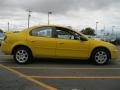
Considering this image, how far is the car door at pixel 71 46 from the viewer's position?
12820mm

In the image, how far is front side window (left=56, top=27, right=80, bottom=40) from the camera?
1293 centimetres

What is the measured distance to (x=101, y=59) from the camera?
1302cm

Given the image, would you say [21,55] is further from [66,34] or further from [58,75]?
[58,75]

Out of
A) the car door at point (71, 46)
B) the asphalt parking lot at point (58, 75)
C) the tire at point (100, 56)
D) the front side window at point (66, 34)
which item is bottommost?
the asphalt parking lot at point (58, 75)

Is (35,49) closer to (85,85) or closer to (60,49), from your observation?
(60,49)

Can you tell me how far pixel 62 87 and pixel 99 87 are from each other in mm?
940

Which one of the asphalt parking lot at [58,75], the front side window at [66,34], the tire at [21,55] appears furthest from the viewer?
the front side window at [66,34]

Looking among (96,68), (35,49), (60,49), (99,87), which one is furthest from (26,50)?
(99,87)

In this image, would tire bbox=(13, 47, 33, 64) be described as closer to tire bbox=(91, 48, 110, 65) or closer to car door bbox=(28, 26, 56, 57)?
car door bbox=(28, 26, 56, 57)

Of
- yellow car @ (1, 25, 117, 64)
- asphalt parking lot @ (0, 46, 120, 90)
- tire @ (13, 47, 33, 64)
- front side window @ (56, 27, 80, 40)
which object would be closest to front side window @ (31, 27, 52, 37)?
yellow car @ (1, 25, 117, 64)

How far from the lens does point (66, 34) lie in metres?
13.0

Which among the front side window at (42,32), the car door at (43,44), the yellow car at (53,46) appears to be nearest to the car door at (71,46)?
the yellow car at (53,46)

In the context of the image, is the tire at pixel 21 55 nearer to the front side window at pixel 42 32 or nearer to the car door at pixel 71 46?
the front side window at pixel 42 32

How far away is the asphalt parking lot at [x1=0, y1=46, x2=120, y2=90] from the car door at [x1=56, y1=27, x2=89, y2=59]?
0.41 meters
